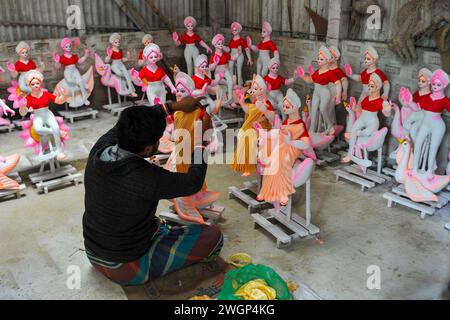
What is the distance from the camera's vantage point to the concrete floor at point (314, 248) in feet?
11.0

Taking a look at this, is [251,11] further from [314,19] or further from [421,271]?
[421,271]

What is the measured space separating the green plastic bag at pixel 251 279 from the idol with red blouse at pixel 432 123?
7.46 ft

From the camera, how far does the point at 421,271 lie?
11.6 feet

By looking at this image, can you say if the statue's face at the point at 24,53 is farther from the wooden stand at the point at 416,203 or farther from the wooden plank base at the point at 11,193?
the wooden stand at the point at 416,203

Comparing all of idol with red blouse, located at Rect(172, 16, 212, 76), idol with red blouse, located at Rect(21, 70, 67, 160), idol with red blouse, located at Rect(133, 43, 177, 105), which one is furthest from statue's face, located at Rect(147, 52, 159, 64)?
idol with red blouse, located at Rect(172, 16, 212, 76)

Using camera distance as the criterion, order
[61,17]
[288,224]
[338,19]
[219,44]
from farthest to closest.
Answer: [61,17] → [219,44] → [338,19] → [288,224]

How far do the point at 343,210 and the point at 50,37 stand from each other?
5.87 m

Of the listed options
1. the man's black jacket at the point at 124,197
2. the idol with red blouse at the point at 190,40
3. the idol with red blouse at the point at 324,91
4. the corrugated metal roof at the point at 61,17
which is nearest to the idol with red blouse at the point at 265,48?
the idol with red blouse at the point at 190,40

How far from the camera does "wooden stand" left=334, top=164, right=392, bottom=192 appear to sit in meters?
4.98

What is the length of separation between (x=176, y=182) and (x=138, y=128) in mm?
424

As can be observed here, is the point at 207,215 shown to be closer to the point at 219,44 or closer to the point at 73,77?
the point at 219,44

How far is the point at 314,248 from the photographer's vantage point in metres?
3.86

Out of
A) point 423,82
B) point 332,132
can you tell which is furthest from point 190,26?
point 423,82
